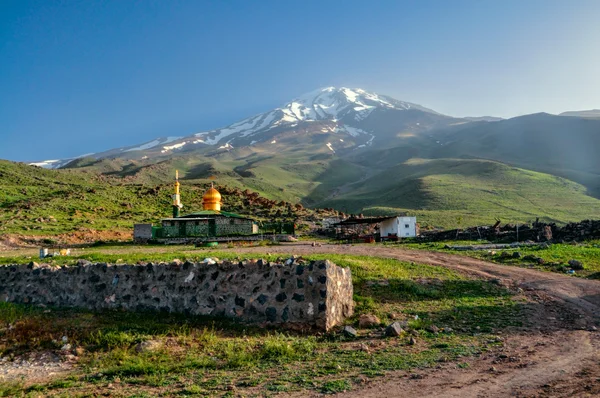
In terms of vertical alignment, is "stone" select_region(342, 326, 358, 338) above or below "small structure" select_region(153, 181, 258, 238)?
below

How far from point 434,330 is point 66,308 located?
29.2ft

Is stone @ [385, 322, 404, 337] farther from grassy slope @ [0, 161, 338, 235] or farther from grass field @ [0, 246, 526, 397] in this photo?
grassy slope @ [0, 161, 338, 235]

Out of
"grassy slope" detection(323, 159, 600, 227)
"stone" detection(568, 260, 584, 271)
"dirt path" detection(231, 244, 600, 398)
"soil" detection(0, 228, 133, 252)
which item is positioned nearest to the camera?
"dirt path" detection(231, 244, 600, 398)

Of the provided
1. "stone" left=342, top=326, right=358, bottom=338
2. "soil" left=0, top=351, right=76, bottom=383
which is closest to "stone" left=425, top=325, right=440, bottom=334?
"stone" left=342, top=326, right=358, bottom=338

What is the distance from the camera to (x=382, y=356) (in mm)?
Result: 7383

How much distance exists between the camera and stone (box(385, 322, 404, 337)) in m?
8.52

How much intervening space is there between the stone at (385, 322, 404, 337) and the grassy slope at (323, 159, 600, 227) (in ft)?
159

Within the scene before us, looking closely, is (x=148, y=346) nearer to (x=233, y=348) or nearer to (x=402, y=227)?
(x=233, y=348)

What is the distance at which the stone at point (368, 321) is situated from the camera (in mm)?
9312

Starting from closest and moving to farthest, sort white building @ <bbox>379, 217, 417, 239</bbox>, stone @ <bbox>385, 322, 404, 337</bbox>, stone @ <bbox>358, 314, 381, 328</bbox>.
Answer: stone @ <bbox>385, 322, 404, 337</bbox> → stone @ <bbox>358, 314, 381, 328</bbox> → white building @ <bbox>379, 217, 417, 239</bbox>

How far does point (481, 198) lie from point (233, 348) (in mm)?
81287

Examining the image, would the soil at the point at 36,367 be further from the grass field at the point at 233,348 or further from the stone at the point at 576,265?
the stone at the point at 576,265

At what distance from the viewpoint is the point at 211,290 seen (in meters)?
9.55

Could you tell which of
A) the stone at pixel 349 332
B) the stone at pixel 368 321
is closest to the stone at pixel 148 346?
the stone at pixel 349 332
